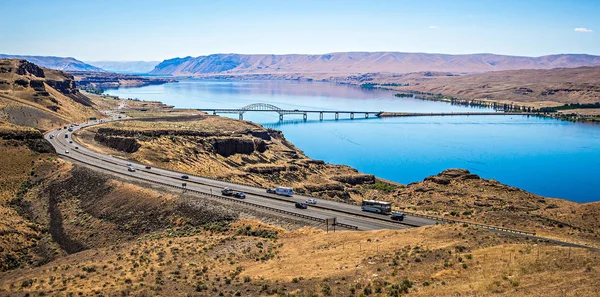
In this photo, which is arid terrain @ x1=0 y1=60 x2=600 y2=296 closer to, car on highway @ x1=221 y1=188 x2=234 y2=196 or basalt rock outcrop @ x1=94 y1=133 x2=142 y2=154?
basalt rock outcrop @ x1=94 y1=133 x2=142 y2=154

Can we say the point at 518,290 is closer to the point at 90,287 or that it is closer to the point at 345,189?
the point at 90,287

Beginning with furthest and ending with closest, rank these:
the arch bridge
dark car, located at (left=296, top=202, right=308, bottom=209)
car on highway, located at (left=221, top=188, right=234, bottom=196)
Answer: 1. the arch bridge
2. car on highway, located at (left=221, top=188, right=234, bottom=196)
3. dark car, located at (left=296, top=202, right=308, bottom=209)

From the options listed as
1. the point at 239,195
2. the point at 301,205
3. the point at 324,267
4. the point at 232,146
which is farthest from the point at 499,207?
the point at 232,146

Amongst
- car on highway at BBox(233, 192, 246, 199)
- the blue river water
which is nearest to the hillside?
car on highway at BBox(233, 192, 246, 199)

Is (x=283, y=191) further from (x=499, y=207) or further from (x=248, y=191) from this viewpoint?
(x=499, y=207)

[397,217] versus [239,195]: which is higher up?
[239,195]

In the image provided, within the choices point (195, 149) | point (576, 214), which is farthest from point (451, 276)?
point (195, 149)
